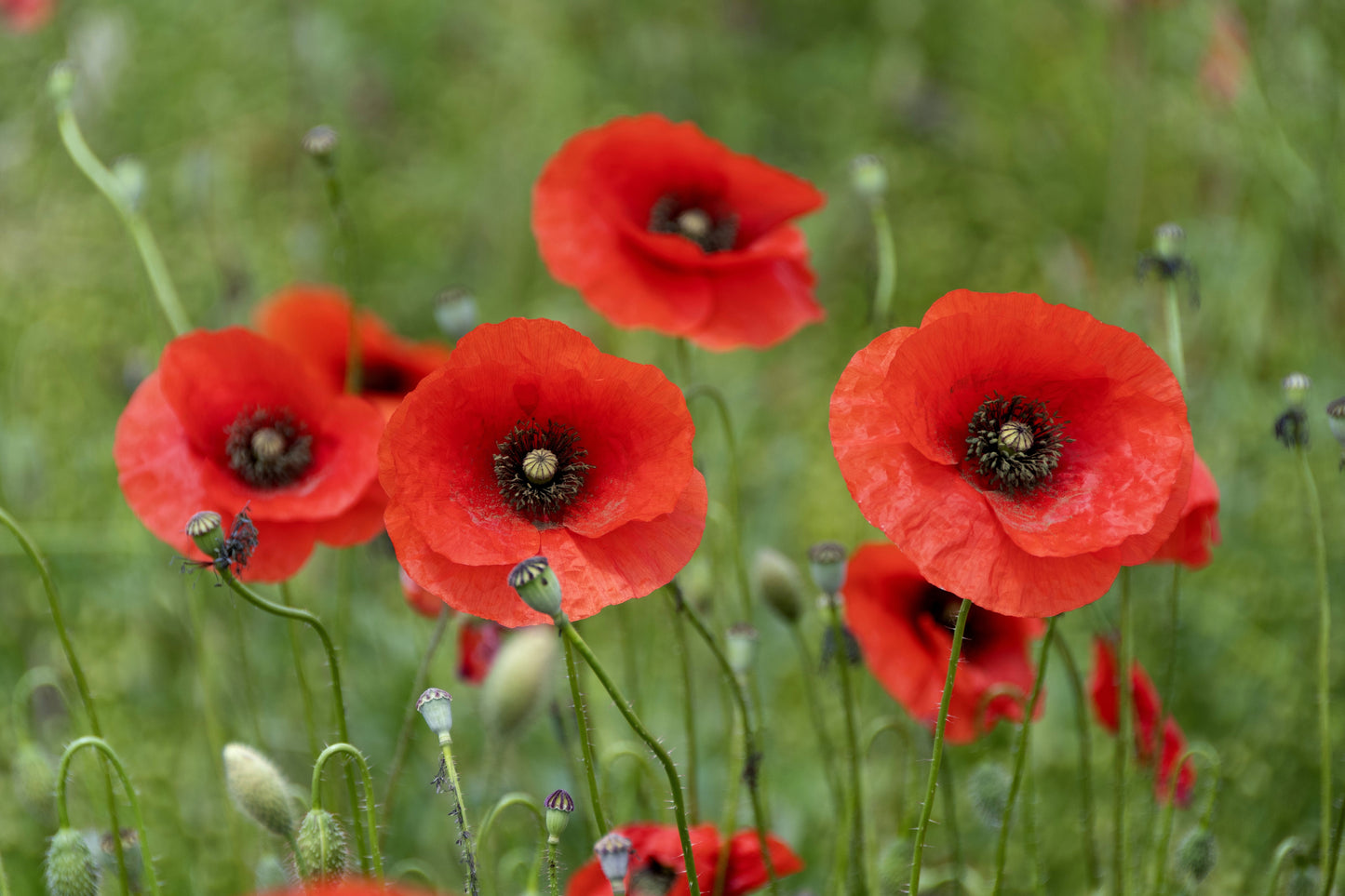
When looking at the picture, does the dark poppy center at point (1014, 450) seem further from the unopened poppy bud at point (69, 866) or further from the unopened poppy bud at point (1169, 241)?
the unopened poppy bud at point (69, 866)

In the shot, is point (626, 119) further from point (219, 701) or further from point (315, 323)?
point (219, 701)

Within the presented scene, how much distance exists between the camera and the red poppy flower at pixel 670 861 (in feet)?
3.82

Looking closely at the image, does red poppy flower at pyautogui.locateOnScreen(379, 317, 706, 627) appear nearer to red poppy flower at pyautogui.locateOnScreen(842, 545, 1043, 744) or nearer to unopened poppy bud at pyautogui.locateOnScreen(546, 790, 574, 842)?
unopened poppy bud at pyautogui.locateOnScreen(546, 790, 574, 842)

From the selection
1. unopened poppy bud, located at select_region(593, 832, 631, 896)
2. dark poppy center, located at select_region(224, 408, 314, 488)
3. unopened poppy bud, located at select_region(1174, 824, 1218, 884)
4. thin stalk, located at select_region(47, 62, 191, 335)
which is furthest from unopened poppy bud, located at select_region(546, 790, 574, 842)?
thin stalk, located at select_region(47, 62, 191, 335)

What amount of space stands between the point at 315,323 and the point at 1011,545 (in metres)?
1.24

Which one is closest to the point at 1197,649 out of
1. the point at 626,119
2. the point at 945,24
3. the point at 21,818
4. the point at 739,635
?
the point at 739,635

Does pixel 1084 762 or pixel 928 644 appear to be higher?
pixel 928 644

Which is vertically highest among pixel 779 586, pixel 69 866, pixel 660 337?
pixel 660 337

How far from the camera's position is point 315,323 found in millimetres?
1833

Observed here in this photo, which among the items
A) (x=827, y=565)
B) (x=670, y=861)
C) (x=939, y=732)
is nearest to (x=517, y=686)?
(x=670, y=861)

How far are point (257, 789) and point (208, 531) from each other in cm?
29

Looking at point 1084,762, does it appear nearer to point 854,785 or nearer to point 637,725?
point 854,785

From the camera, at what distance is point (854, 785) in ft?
4.15

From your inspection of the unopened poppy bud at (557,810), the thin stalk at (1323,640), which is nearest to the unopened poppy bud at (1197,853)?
the thin stalk at (1323,640)
